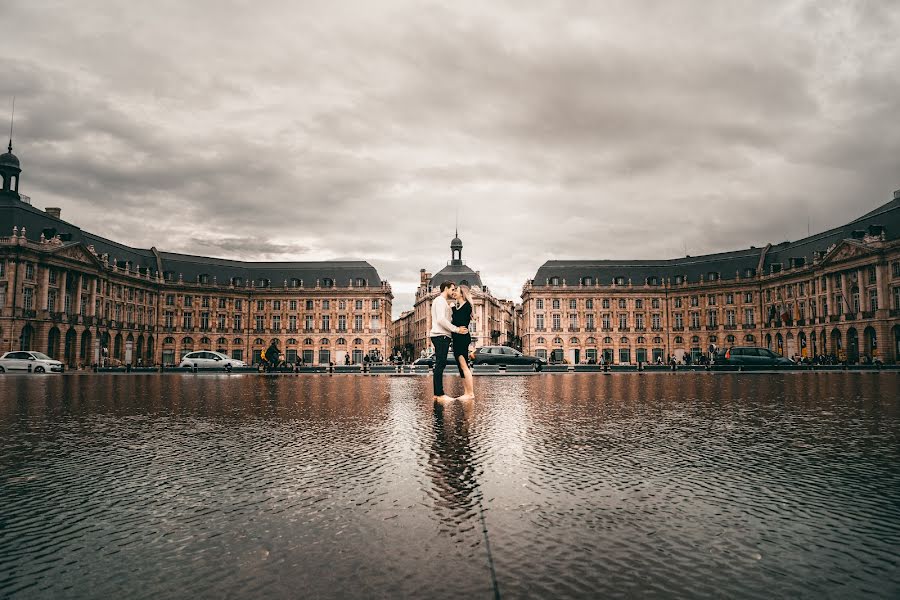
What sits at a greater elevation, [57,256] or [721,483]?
[57,256]

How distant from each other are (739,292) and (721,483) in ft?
298

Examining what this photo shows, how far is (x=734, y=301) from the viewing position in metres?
86.9

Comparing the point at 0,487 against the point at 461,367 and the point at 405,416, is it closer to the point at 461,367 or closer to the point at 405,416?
the point at 405,416

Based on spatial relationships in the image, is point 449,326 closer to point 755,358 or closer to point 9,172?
point 755,358

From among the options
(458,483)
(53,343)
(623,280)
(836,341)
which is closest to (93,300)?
(53,343)

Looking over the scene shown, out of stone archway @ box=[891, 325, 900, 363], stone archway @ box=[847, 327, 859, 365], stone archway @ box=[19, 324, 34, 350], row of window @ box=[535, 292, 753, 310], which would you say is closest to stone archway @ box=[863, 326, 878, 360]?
stone archway @ box=[847, 327, 859, 365]

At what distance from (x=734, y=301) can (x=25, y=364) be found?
280 feet

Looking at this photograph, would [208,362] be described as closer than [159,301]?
Yes

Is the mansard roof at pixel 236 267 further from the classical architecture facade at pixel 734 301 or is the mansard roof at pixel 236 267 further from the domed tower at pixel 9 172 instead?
the classical architecture facade at pixel 734 301

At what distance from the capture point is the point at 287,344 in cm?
9650

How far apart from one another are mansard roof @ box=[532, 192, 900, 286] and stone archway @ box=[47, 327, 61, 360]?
66.7m

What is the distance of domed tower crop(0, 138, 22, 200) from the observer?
2420 inches

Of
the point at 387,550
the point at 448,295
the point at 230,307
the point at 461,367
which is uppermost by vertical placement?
the point at 230,307

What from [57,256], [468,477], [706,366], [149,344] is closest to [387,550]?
[468,477]
